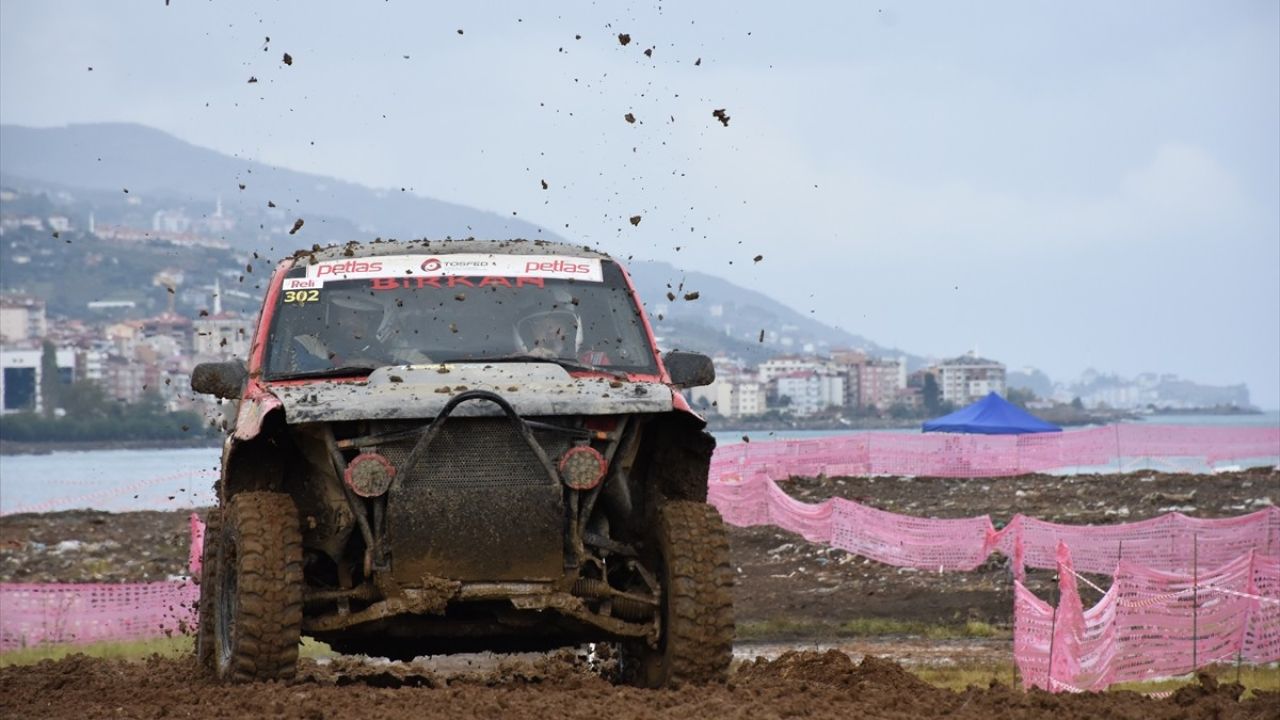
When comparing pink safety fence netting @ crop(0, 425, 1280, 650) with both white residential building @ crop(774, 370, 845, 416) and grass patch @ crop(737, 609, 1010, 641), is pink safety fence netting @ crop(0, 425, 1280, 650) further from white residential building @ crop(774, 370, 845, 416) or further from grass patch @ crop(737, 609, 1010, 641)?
white residential building @ crop(774, 370, 845, 416)

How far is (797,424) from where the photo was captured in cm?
15550

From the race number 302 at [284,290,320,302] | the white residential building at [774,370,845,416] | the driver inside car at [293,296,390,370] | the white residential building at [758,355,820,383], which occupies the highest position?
the white residential building at [758,355,820,383]

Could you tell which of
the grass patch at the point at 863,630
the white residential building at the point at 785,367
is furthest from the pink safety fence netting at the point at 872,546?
the white residential building at the point at 785,367

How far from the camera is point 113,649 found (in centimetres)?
2112

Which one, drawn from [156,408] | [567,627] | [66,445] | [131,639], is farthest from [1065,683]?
[66,445]

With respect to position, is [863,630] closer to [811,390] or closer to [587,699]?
[587,699]

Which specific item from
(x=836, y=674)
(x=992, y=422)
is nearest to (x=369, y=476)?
(x=836, y=674)

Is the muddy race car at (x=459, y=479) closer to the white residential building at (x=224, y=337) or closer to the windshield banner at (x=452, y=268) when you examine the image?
the windshield banner at (x=452, y=268)

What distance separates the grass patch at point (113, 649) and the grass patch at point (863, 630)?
4.47m

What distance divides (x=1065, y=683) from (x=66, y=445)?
122m

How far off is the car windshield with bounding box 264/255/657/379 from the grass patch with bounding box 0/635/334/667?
28.9 feet

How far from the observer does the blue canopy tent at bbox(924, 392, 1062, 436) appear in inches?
2087

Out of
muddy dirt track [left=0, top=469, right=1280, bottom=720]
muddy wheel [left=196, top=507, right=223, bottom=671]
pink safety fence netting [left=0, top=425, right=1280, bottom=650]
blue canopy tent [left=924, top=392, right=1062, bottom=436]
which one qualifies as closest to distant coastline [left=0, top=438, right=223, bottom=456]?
blue canopy tent [left=924, top=392, right=1062, bottom=436]

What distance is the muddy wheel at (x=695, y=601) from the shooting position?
9.75 metres
